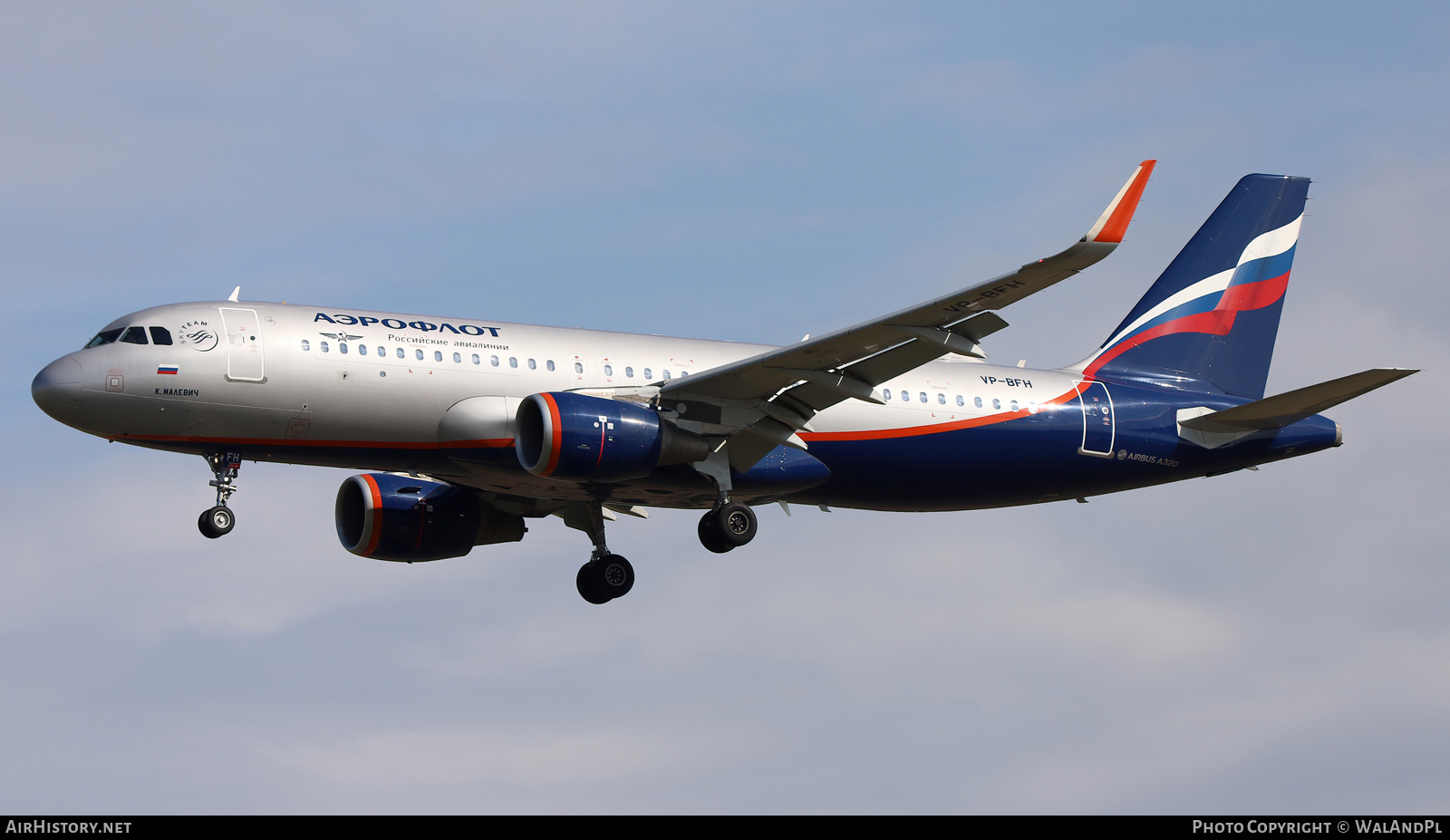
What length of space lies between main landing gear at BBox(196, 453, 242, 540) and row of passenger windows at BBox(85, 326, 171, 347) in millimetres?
2477

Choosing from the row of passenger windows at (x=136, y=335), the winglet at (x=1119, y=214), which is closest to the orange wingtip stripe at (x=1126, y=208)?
the winglet at (x=1119, y=214)

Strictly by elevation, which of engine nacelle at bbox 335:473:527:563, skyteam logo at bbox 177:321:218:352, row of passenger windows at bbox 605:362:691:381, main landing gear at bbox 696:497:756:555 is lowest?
main landing gear at bbox 696:497:756:555

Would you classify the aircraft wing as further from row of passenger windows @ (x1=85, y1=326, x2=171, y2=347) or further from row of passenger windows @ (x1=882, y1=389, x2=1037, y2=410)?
row of passenger windows @ (x1=85, y1=326, x2=171, y2=347)

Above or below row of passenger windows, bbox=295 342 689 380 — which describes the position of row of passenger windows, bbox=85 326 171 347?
above

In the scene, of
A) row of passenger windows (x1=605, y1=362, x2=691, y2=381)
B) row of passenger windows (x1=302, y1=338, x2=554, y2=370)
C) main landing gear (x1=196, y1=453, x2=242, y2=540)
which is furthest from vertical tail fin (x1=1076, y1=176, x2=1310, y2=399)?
main landing gear (x1=196, y1=453, x2=242, y2=540)

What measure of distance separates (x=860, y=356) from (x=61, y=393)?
50.7 feet

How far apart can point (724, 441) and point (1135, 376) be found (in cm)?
1193

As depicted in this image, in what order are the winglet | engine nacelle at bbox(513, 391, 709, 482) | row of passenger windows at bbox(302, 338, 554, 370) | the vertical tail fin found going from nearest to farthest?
the winglet → engine nacelle at bbox(513, 391, 709, 482) → row of passenger windows at bbox(302, 338, 554, 370) → the vertical tail fin

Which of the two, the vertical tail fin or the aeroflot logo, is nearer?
the aeroflot logo

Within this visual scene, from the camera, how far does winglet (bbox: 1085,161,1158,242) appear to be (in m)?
26.7

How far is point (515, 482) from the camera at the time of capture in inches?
1382

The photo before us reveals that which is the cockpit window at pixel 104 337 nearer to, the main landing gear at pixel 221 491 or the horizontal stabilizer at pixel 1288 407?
the main landing gear at pixel 221 491
